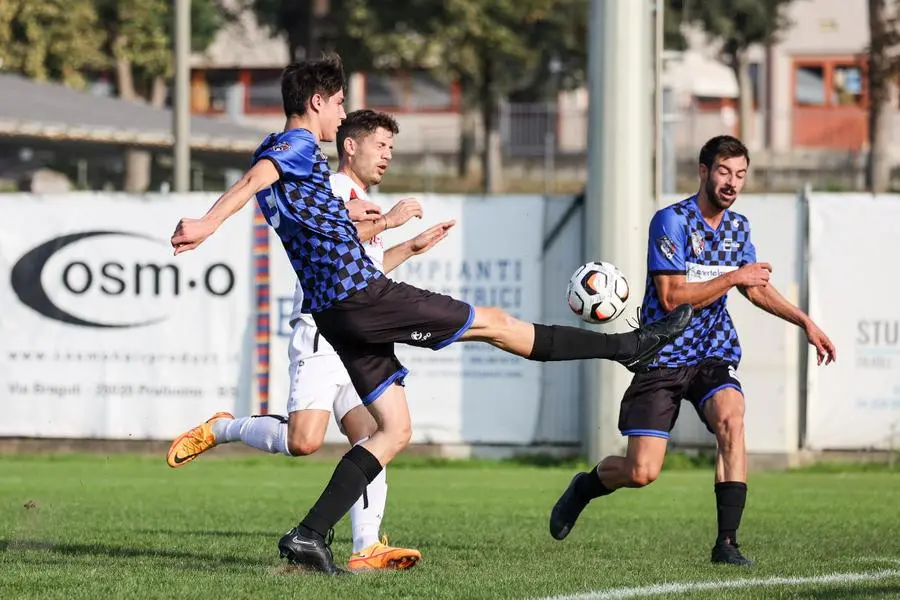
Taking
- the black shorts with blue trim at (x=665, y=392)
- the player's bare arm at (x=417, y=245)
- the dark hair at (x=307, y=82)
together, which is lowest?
the black shorts with blue trim at (x=665, y=392)

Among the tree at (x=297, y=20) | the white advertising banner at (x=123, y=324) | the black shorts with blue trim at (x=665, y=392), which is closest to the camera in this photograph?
the black shorts with blue trim at (x=665, y=392)

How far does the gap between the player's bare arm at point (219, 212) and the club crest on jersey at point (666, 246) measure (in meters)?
2.31

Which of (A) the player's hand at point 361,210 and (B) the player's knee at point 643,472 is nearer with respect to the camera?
(A) the player's hand at point 361,210

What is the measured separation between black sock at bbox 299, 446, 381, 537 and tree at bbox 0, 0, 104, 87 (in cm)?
3490

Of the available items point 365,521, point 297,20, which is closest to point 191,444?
point 365,521

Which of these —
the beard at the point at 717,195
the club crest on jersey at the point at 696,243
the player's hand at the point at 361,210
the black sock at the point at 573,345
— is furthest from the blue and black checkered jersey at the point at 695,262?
the player's hand at the point at 361,210

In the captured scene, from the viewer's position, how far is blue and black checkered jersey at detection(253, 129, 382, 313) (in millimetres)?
7430

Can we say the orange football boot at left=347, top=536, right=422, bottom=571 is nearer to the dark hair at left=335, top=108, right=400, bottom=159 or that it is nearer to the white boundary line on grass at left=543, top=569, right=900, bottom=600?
the white boundary line on grass at left=543, top=569, right=900, bottom=600

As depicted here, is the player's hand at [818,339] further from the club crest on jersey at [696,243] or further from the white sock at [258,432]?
the white sock at [258,432]

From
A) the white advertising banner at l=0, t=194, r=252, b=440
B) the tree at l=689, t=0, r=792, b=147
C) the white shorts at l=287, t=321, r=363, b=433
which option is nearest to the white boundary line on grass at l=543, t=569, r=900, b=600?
the white shorts at l=287, t=321, r=363, b=433

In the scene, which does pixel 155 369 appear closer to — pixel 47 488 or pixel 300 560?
pixel 47 488

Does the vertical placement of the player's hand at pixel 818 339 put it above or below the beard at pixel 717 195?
below

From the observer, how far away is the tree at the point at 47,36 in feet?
135

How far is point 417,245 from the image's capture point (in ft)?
27.7
